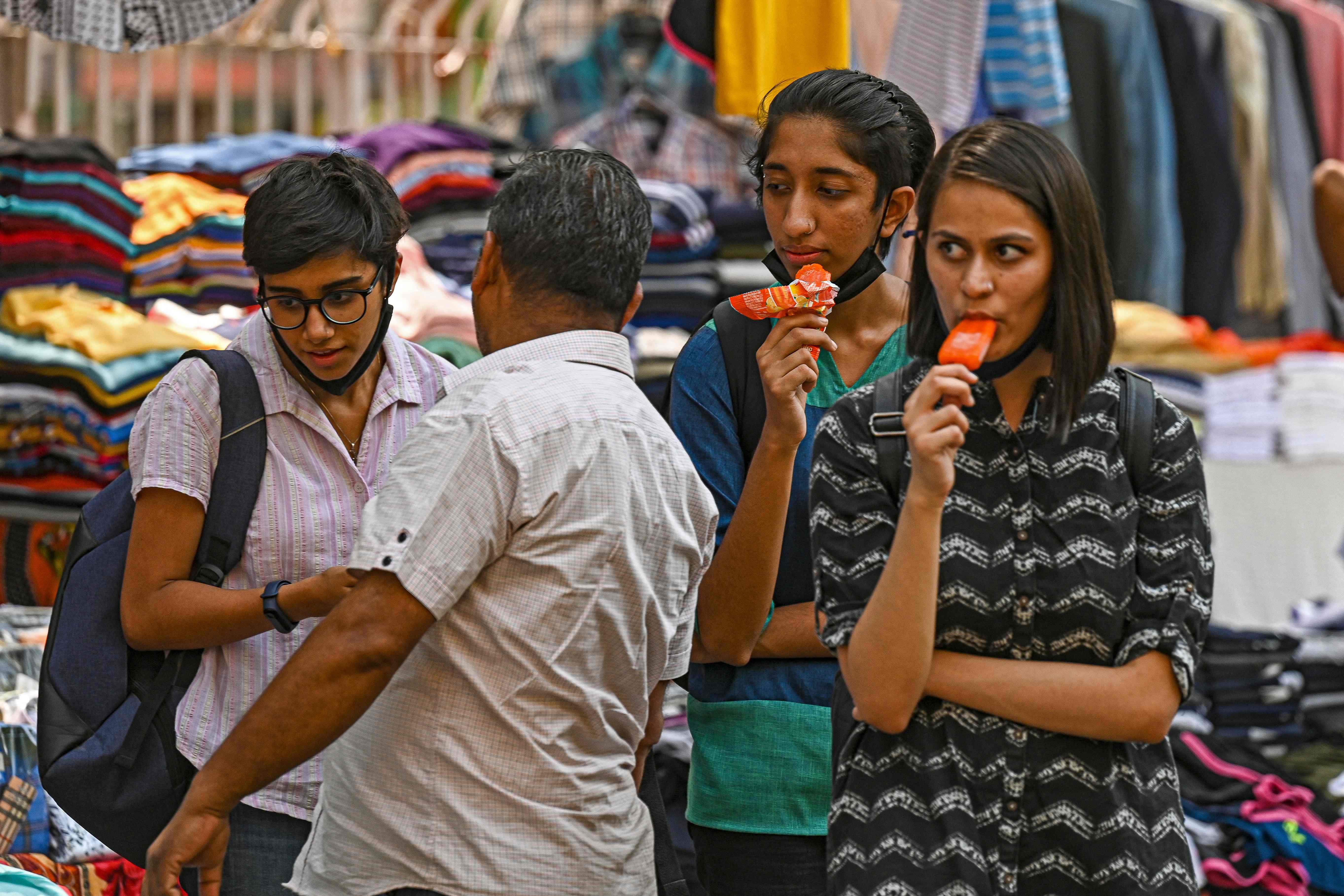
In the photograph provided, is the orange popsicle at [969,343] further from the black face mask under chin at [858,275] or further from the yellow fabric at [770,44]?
the yellow fabric at [770,44]

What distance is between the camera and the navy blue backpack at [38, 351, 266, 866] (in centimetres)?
220

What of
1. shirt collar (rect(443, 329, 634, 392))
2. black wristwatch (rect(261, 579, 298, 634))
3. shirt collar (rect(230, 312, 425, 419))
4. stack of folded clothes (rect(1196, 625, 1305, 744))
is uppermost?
shirt collar (rect(443, 329, 634, 392))

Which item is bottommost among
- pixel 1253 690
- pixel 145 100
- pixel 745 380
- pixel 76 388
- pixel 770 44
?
pixel 1253 690

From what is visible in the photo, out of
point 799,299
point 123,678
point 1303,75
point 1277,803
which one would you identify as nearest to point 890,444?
point 799,299

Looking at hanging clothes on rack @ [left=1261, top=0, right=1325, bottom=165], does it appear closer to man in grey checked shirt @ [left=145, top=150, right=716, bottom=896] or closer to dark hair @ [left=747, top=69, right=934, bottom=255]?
dark hair @ [left=747, top=69, right=934, bottom=255]

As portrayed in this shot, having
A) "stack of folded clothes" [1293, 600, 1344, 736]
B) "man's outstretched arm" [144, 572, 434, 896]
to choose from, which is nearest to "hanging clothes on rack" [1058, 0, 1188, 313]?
"stack of folded clothes" [1293, 600, 1344, 736]

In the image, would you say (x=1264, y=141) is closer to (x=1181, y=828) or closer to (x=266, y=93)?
(x=266, y=93)

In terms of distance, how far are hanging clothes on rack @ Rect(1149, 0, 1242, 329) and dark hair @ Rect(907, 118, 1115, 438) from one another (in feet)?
13.8

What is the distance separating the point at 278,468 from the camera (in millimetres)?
2283

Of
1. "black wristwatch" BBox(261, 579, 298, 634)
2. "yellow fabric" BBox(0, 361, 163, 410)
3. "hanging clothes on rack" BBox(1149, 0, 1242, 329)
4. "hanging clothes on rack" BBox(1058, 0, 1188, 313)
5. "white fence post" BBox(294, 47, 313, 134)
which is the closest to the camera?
"black wristwatch" BBox(261, 579, 298, 634)

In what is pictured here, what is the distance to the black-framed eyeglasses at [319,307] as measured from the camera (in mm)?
2299

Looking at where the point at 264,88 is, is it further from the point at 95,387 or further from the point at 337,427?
the point at 337,427

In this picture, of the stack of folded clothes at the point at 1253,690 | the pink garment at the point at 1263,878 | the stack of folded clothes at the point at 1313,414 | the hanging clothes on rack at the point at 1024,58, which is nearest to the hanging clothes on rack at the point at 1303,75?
the stack of folded clothes at the point at 1313,414

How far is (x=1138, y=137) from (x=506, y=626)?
4427 millimetres
